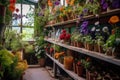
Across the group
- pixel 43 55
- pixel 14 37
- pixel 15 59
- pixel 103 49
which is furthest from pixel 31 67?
pixel 103 49

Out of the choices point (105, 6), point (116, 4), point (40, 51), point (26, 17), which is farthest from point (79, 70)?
point (26, 17)

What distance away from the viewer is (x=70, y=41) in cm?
341

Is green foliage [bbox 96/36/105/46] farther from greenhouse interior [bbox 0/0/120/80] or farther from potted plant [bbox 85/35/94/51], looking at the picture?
potted plant [bbox 85/35/94/51]

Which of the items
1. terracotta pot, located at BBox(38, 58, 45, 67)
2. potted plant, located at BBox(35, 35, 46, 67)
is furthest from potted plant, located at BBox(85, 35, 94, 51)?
terracotta pot, located at BBox(38, 58, 45, 67)

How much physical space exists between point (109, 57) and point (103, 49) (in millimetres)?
261

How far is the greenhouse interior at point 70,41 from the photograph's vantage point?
193 centimetres

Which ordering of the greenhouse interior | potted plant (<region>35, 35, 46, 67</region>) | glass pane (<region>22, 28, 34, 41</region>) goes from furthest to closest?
1. glass pane (<region>22, 28, 34, 41</region>)
2. potted plant (<region>35, 35, 46, 67</region>)
3. the greenhouse interior

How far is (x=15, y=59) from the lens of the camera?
8.41ft

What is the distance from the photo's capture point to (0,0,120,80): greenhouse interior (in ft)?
6.34

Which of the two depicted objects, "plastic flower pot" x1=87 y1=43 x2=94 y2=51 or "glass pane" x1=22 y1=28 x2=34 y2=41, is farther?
"glass pane" x1=22 y1=28 x2=34 y2=41

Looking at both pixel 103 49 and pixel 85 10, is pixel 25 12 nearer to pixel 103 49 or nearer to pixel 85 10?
pixel 85 10

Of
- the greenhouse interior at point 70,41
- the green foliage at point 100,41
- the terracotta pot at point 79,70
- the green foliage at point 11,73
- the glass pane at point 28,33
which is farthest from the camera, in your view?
the glass pane at point 28,33

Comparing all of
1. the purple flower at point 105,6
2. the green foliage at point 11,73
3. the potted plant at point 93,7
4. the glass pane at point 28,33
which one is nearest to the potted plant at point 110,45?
the purple flower at point 105,6

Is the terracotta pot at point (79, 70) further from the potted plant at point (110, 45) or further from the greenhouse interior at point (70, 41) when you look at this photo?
the potted plant at point (110, 45)
